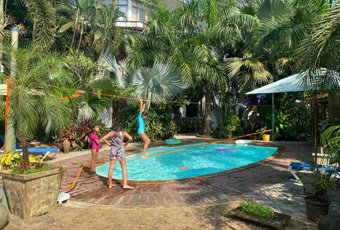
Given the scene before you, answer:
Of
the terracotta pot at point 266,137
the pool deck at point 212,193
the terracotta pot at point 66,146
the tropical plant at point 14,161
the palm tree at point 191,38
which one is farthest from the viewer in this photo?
the terracotta pot at point 266,137

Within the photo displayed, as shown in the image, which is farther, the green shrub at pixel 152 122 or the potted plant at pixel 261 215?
the green shrub at pixel 152 122

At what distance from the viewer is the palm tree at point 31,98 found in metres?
4.28

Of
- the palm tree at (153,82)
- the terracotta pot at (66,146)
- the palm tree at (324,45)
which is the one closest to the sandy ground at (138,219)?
the palm tree at (324,45)

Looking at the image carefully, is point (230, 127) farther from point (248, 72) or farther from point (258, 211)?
point (258, 211)

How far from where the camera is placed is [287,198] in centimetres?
497

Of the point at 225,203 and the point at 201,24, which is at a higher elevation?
the point at 201,24

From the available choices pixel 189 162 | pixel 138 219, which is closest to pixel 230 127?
pixel 189 162

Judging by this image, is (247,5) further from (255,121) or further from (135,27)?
(135,27)

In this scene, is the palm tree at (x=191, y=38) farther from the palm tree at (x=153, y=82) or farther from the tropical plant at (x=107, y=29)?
the tropical plant at (x=107, y=29)

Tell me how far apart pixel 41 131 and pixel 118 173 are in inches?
254

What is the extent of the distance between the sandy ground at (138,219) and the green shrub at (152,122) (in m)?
9.62

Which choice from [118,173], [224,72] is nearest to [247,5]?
[224,72]

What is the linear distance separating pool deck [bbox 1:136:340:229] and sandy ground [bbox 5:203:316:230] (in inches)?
8.9

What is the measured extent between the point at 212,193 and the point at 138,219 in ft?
6.29
